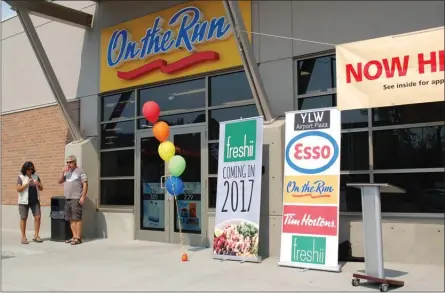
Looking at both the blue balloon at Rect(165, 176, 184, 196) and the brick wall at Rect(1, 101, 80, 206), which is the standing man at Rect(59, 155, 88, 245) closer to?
the brick wall at Rect(1, 101, 80, 206)

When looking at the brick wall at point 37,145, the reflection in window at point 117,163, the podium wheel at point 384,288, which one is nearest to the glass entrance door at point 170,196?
the reflection in window at point 117,163

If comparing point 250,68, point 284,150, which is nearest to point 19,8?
point 250,68

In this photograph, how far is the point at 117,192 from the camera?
10.9m

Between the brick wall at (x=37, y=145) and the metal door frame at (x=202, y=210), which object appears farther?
the brick wall at (x=37, y=145)

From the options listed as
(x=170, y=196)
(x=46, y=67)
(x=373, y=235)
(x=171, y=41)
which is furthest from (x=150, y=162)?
(x=373, y=235)

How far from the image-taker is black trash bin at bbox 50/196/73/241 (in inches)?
404

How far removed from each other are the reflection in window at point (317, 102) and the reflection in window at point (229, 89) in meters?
1.02

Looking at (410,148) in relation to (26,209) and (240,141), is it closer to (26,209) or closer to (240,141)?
(240,141)

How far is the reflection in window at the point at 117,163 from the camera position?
35.0 ft

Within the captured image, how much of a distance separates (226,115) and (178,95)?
1.32m

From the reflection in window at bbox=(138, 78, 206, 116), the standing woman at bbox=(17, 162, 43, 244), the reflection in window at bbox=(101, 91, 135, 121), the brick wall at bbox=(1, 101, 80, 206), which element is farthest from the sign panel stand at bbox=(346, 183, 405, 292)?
the brick wall at bbox=(1, 101, 80, 206)

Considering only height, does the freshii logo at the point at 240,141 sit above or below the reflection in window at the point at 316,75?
below

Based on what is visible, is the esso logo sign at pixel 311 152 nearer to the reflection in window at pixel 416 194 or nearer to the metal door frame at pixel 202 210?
the reflection in window at pixel 416 194

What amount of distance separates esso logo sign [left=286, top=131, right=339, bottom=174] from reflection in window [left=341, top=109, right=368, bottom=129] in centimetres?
89
